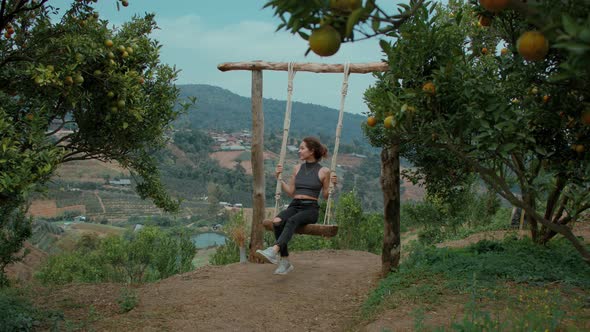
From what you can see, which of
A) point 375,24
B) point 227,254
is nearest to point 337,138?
point 375,24

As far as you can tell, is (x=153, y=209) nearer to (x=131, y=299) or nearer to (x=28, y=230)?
(x=28, y=230)

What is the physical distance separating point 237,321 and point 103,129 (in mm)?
2299

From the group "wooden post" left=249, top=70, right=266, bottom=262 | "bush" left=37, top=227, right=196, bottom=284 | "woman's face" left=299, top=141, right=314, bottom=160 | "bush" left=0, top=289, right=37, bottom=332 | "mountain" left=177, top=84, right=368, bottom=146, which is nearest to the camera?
"bush" left=0, top=289, right=37, bottom=332

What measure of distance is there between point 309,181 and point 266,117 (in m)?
36.0

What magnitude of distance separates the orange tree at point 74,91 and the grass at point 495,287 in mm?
2943

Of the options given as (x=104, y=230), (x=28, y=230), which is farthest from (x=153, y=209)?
(x=28, y=230)

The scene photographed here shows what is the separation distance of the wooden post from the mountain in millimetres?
30289

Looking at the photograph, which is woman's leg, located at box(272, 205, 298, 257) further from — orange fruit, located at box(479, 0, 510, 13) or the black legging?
orange fruit, located at box(479, 0, 510, 13)

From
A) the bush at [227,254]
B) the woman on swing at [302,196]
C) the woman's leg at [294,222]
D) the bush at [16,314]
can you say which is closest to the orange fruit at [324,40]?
the bush at [16,314]

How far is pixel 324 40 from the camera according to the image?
1.97 meters

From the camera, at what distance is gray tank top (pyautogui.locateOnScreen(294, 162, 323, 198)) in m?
6.74

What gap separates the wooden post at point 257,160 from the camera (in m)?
7.65

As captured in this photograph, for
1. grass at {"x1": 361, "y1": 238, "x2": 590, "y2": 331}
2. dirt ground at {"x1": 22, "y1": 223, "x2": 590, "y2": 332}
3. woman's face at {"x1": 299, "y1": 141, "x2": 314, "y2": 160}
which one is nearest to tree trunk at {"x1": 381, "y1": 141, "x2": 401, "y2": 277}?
grass at {"x1": 361, "y1": 238, "x2": 590, "y2": 331}

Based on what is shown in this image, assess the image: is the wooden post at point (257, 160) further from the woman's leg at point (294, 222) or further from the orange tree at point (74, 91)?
the orange tree at point (74, 91)
